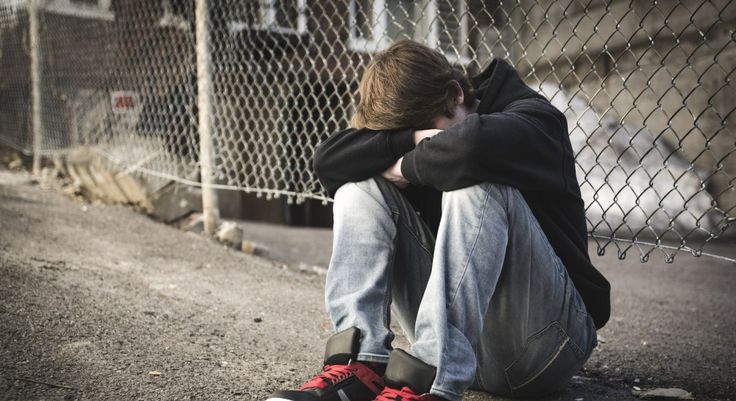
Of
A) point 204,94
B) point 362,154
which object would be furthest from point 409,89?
point 204,94

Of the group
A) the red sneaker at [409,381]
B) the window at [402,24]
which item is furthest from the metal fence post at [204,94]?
the red sneaker at [409,381]

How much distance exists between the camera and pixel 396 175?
206cm

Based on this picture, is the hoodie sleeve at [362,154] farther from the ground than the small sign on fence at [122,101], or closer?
closer

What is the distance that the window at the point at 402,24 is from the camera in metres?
3.22

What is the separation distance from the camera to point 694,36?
25.3 ft

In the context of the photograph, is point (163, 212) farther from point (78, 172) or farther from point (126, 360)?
point (126, 360)

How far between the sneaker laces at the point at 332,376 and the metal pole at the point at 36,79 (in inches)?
223

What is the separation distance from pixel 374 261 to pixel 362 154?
0.38 meters

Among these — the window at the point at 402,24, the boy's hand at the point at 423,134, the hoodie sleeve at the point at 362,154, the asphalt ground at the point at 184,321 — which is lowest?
the asphalt ground at the point at 184,321

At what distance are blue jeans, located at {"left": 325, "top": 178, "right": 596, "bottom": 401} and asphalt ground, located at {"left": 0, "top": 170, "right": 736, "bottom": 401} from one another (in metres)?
0.32

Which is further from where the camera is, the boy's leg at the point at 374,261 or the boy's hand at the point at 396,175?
the boy's hand at the point at 396,175

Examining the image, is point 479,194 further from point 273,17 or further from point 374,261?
point 273,17

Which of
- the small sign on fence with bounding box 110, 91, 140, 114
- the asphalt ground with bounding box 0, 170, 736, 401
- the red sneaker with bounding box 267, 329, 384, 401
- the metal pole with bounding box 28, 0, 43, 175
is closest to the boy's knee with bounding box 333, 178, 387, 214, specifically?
the red sneaker with bounding box 267, 329, 384, 401

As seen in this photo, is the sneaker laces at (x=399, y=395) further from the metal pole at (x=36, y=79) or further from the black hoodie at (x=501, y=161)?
the metal pole at (x=36, y=79)
